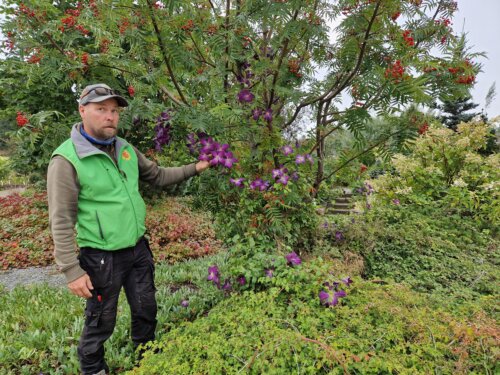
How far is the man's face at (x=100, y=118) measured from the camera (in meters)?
1.82

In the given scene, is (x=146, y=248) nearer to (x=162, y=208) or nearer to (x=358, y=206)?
(x=358, y=206)

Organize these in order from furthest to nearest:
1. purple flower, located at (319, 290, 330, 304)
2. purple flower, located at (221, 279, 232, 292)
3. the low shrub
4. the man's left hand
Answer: purple flower, located at (221, 279, 232, 292) < the man's left hand < purple flower, located at (319, 290, 330, 304) < the low shrub

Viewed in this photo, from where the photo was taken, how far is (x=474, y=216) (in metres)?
4.55

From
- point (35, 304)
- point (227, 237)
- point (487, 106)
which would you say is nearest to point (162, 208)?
point (35, 304)

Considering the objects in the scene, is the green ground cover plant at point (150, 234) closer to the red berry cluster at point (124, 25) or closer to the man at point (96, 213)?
the man at point (96, 213)

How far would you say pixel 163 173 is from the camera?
7.78 feet

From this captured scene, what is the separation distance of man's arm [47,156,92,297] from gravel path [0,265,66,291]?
117 inches

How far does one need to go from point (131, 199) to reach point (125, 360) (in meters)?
1.27

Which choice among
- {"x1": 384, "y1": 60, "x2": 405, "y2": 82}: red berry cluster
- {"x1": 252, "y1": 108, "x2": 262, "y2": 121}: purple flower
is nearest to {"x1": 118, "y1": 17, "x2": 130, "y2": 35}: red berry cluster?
{"x1": 252, "y1": 108, "x2": 262, "y2": 121}: purple flower

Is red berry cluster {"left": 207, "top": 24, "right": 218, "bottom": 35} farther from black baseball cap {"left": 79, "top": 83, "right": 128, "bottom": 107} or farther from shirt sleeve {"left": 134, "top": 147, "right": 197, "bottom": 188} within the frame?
shirt sleeve {"left": 134, "top": 147, "right": 197, "bottom": 188}

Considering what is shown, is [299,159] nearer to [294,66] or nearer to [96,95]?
[294,66]

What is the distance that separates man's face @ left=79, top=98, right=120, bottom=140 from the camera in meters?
1.82

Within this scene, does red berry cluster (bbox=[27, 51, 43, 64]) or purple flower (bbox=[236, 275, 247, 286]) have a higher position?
red berry cluster (bbox=[27, 51, 43, 64])

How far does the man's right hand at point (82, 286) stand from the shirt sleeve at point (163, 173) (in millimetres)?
864
